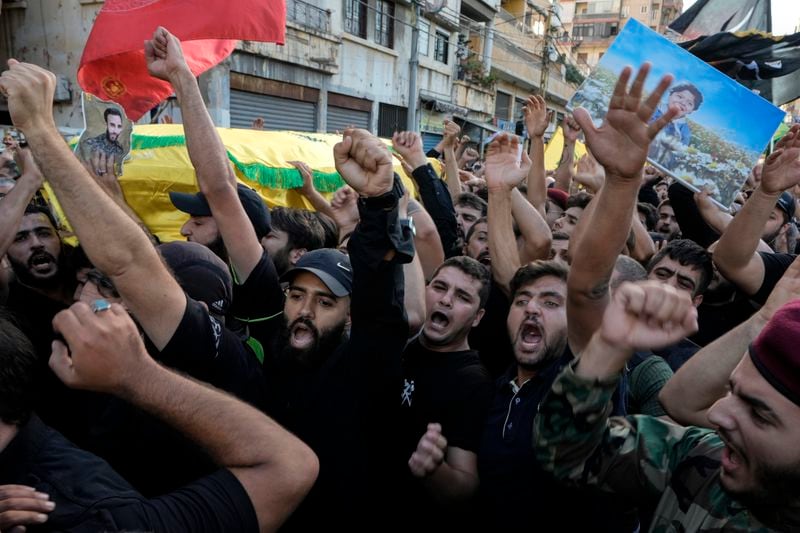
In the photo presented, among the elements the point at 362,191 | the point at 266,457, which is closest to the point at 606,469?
the point at 266,457

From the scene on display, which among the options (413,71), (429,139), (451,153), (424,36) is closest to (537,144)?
(451,153)

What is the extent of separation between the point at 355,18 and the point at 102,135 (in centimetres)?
1596

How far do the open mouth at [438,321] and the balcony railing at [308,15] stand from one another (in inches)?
523

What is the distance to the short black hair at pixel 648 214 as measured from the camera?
511cm

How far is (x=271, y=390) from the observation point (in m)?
2.25

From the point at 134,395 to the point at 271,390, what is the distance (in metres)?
0.99

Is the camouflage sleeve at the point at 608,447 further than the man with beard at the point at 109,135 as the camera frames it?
No

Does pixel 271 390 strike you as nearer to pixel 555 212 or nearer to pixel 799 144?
pixel 799 144

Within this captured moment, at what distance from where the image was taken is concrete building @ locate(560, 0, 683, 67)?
55406mm

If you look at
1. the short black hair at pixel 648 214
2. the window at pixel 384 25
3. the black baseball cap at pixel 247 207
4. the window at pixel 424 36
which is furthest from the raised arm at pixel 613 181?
the window at pixel 424 36

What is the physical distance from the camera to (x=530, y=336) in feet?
7.37

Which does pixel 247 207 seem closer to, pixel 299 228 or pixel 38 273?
pixel 299 228

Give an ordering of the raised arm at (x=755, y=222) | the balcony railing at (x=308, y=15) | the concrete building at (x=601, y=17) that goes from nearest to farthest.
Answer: the raised arm at (x=755, y=222) < the balcony railing at (x=308, y=15) < the concrete building at (x=601, y=17)

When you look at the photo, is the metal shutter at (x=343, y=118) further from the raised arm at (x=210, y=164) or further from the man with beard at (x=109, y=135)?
the raised arm at (x=210, y=164)
